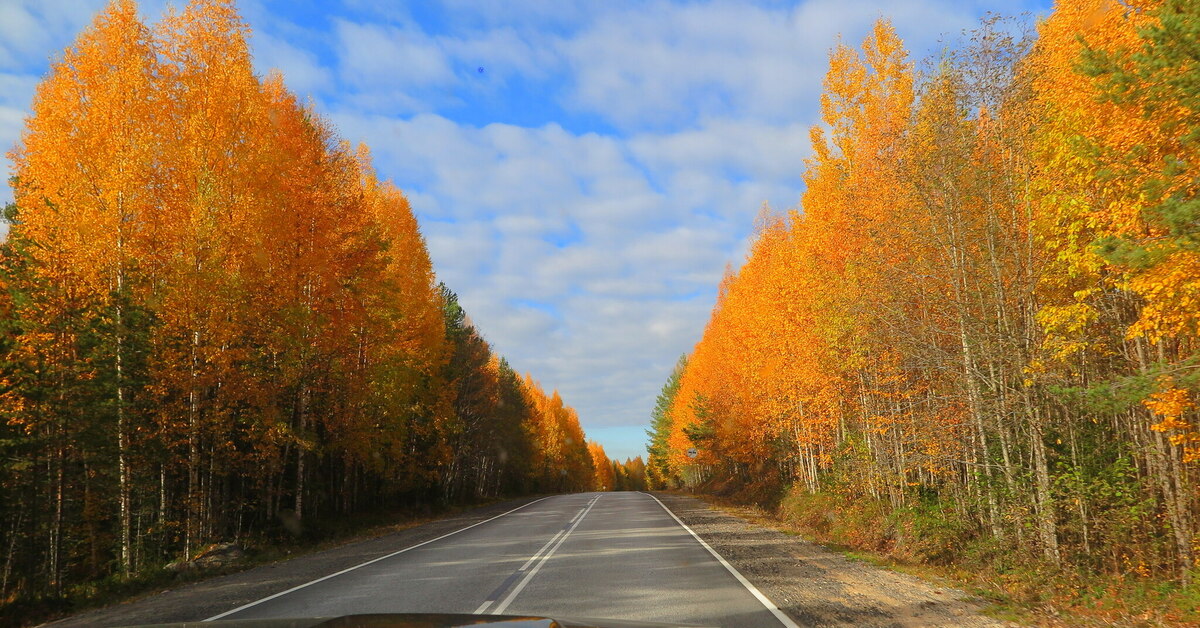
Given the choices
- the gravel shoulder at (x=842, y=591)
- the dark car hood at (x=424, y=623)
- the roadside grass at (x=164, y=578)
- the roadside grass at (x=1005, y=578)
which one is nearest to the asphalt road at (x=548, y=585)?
the gravel shoulder at (x=842, y=591)

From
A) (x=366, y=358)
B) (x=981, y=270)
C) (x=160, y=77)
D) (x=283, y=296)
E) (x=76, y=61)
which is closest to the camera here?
(x=981, y=270)

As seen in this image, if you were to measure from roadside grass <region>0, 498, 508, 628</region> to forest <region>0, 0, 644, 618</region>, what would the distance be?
286 mm

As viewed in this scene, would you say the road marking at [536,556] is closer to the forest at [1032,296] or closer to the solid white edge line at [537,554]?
the solid white edge line at [537,554]

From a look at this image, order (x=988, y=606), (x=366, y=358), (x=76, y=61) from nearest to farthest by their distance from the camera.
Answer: (x=988, y=606), (x=76, y=61), (x=366, y=358)

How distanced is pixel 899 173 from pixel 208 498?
1681 centimetres

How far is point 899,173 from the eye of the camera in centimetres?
1232

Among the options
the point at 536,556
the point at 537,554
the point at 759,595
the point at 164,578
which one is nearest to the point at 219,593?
the point at 164,578

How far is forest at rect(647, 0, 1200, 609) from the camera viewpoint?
25.5 feet

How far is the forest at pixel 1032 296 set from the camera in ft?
25.5

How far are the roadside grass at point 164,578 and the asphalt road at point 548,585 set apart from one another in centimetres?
→ 292

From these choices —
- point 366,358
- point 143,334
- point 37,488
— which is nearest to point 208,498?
point 37,488

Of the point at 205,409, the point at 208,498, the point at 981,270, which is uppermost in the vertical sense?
the point at 981,270

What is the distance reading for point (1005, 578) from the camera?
10.2 meters

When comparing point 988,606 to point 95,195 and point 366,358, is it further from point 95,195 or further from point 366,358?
point 366,358
